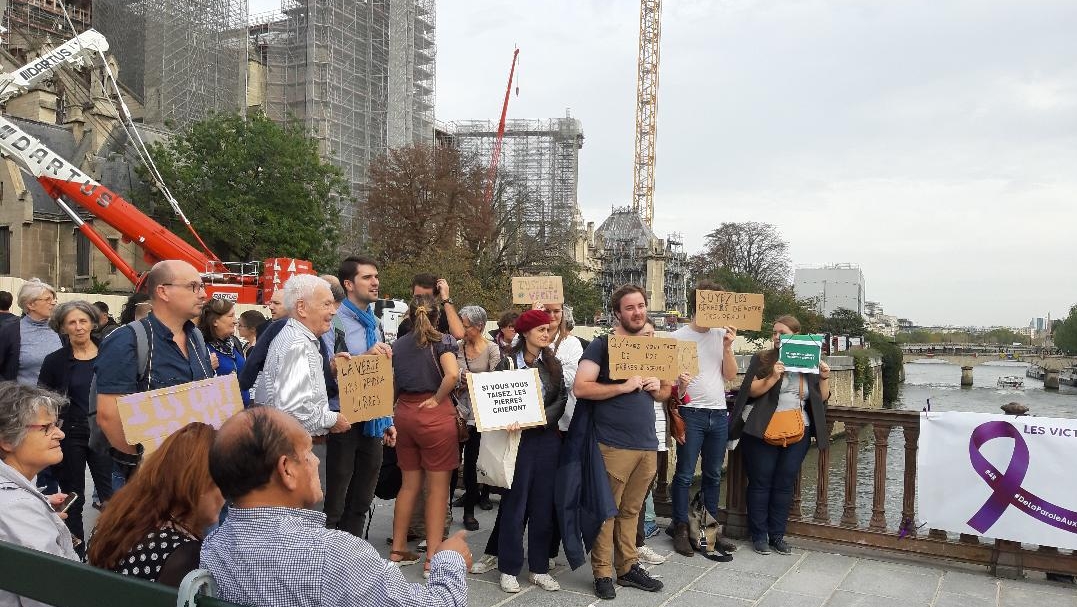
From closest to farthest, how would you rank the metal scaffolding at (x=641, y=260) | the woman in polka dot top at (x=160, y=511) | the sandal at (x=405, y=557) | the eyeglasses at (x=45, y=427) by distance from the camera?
the woman in polka dot top at (x=160, y=511) < the eyeglasses at (x=45, y=427) < the sandal at (x=405, y=557) < the metal scaffolding at (x=641, y=260)

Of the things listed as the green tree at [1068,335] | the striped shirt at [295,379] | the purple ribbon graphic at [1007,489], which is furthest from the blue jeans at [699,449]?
the green tree at [1068,335]

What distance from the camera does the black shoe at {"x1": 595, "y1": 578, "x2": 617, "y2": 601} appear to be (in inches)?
208

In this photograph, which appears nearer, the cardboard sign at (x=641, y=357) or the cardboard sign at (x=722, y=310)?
the cardboard sign at (x=641, y=357)

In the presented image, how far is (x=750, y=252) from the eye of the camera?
228 ft

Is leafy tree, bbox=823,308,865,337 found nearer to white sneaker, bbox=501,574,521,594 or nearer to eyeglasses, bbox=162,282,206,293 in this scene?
white sneaker, bbox=501,574,521,594

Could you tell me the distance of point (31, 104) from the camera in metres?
44.1

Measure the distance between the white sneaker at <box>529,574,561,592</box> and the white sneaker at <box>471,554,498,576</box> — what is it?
13.2 inches

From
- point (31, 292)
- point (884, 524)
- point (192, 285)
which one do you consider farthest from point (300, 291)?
point (884, 524)

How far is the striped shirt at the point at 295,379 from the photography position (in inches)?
175

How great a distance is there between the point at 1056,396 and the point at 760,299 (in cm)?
9224

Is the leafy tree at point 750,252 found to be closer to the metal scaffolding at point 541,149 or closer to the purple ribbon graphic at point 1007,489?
the metal scaffolding at point 541,149

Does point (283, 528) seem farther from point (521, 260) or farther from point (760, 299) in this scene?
point (521, 260)

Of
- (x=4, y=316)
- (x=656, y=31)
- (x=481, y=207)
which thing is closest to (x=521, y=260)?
(x=481, y=207)

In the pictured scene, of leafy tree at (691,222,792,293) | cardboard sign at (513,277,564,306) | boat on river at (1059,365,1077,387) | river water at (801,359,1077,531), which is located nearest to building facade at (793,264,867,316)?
river water at (801,359,1077,531)
